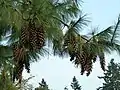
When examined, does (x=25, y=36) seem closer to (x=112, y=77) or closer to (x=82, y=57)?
(x=82, y=57)

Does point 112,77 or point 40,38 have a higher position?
point 112,77

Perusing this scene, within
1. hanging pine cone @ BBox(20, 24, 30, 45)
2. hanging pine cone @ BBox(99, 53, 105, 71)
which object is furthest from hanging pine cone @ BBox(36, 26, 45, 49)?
hanging pine cone @ BBox(99, 53, 105, 71)

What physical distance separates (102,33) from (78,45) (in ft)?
0.98

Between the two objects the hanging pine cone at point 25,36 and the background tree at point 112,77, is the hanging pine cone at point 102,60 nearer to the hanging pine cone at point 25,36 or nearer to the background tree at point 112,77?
the hanging pine cone at point 25,36

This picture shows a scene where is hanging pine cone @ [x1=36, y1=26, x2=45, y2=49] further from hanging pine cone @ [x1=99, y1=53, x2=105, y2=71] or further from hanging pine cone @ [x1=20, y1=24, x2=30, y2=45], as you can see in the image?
hanging pine cone @ [x1=99, y1=53, x2=105, y2=71]

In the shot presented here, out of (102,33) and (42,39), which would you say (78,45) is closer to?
(102,33)

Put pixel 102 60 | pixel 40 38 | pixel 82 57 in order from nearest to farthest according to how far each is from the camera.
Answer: pixel 40 38, pixel 82 57, pixel 102 60

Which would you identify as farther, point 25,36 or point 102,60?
point 102,60

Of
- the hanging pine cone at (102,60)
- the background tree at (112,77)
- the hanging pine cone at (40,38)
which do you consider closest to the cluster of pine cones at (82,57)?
the hanging pine cone at (102,60)

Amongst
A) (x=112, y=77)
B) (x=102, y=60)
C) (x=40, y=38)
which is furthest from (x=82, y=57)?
(x=112, y=77)

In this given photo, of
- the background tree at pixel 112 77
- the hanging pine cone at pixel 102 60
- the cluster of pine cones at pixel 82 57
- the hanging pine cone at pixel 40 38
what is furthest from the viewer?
A: the background tree at pixel 112 77

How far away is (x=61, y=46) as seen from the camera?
16.7 feet

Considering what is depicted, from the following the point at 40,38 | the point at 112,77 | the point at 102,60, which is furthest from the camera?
the point at 112,77

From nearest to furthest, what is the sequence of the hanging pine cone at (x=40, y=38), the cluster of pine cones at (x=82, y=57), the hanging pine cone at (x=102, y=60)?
the hanging pine cone at (x=40, y=38), the cluster of pine cones at (x=82, y=57), the hanging pine cone at (x=102, y=60)
